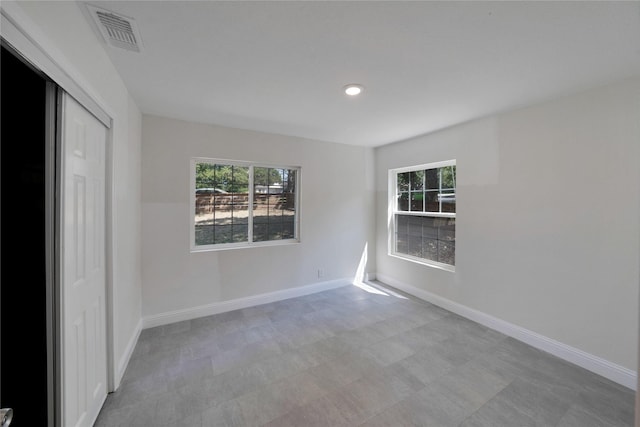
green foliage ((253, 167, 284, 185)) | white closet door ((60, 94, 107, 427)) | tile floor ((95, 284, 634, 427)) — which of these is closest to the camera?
white closet door ((60, 94, 107, 427))

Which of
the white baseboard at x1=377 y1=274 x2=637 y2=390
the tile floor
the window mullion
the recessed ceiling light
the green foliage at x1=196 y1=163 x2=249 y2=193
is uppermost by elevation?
the recessed ceiling light

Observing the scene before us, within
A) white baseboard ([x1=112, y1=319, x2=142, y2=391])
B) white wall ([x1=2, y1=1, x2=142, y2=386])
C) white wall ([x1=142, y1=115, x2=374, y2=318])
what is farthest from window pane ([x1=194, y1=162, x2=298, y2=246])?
white baseboard ([x1=112, y1=319, x2=142, y2=391])

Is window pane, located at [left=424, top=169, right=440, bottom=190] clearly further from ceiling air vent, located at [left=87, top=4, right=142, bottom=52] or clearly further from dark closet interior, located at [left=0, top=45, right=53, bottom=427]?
dark closet interior, located at [left=0, top=45, right=53, bottom=427]

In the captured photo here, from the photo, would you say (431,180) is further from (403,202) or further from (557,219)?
(557,219)

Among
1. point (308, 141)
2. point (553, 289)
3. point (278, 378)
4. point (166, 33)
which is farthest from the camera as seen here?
point (308, 141)

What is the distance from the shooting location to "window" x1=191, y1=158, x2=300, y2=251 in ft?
10.6

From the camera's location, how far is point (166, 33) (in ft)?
4.91

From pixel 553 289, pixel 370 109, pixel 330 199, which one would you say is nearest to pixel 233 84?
pixel 370 109

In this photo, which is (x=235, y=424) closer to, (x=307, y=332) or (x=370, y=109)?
(x=307, y=332)

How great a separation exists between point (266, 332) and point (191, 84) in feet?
8.20

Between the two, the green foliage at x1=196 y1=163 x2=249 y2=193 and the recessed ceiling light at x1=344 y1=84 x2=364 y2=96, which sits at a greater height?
the recessed ceiling light at x1=344 y1=84 x2=364 y2=96

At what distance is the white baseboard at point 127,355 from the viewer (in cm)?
194

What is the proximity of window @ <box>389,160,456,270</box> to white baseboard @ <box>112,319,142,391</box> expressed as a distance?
141 inches

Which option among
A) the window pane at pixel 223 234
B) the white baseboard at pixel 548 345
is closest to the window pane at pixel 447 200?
the white baseboard at pixel 548 345
